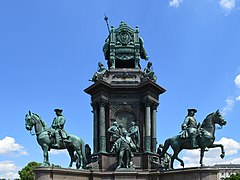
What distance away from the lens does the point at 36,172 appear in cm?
2495

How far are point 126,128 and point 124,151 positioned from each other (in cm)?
363

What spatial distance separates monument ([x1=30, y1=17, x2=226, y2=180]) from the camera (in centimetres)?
2619

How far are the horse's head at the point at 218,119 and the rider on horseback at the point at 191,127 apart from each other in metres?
1.10

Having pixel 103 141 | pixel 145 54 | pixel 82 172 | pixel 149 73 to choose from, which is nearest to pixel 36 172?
pixel 82 172

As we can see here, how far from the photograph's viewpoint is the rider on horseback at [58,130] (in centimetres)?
2668

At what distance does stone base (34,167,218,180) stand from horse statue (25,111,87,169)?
1148 millimetres

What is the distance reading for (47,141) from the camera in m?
26.4

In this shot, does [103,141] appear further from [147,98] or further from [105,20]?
[105,20]

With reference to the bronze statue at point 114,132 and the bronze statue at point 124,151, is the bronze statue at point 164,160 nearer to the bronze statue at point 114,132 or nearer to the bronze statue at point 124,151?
the bronze statue at point 124,151

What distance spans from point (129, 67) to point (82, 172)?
10.3 meters

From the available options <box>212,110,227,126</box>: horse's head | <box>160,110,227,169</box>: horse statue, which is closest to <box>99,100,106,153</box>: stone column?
<box>160,110,227,169</box>: horse statue

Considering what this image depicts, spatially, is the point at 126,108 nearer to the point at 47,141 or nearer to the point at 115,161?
the point at 115,161

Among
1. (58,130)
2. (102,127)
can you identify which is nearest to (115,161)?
(102,127)

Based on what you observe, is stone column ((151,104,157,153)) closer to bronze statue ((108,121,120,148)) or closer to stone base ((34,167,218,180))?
stone base ((34,167,218,180))
